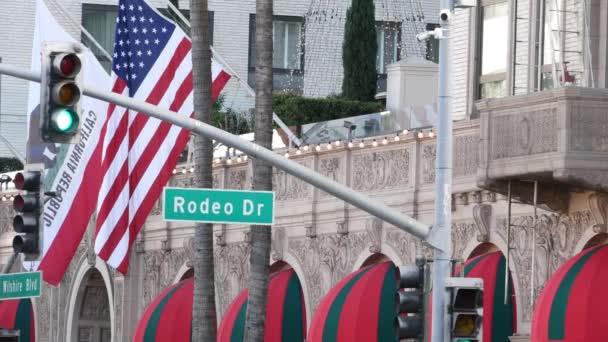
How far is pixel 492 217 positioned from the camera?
32281 mm

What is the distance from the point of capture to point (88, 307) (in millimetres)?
49750

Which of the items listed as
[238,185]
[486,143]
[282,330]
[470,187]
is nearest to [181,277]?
[238,185]

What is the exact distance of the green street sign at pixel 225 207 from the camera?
2239 cm

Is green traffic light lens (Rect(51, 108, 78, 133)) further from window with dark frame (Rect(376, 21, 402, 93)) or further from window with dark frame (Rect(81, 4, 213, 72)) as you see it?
window with dark frame (Rect(81, 4, 213, 72))

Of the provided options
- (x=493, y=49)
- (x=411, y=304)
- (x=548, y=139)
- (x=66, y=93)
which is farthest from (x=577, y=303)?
(x=66, y=93)

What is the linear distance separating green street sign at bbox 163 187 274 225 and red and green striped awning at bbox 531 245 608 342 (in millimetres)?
6941

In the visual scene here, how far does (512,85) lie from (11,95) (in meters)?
30.6

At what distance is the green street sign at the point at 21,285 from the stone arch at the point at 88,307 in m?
16.8

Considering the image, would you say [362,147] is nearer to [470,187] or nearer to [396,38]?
[470,187]

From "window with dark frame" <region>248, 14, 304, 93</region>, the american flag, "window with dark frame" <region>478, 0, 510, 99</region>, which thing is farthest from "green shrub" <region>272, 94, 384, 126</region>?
"window with dark frame" <region>478, 0, 510, 99</region>

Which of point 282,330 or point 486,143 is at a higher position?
point 486,143

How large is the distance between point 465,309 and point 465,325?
172 mm

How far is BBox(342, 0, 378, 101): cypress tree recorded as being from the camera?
50.7 metres

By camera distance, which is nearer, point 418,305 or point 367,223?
point 418,305
